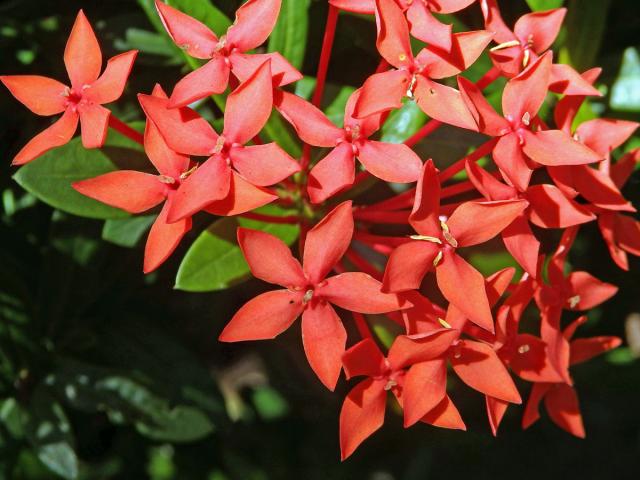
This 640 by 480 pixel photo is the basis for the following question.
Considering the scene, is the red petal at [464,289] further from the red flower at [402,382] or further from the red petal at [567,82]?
the red petal at [567,82]

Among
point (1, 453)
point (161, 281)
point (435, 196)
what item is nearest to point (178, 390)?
point (161, 281)

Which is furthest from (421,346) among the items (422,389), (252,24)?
(252,24)

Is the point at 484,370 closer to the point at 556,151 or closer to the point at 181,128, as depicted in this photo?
the point at 556,151

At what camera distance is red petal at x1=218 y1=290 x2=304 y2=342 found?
1021 mm

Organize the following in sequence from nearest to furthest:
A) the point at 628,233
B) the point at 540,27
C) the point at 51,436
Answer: the point at 540,27 < the point at 628,233 < the point at 51,436

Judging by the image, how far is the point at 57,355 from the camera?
1.57 metres

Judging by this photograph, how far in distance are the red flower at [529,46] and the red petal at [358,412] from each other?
49 cm

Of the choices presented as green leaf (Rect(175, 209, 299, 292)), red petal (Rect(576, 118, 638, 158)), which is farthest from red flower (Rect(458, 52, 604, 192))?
green leaf (Rect(175, 209, 299, 292))

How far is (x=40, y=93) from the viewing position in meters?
1.08

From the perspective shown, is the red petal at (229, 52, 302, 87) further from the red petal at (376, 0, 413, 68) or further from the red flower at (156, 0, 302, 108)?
the red petal at (376, 0, 413, 68)

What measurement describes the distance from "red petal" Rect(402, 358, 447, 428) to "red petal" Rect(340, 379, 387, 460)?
0.05 m

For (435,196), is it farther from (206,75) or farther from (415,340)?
(206,75)

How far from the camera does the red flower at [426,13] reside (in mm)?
1030

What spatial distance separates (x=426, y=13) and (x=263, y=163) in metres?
0.31
